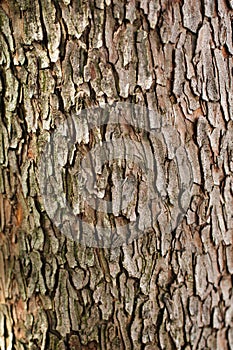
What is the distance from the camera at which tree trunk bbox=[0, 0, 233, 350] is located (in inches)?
55.9

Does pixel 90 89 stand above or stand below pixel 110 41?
below

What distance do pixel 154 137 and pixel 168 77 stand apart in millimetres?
171

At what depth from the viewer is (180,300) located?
1598mm

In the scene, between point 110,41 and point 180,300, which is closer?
point 110,41

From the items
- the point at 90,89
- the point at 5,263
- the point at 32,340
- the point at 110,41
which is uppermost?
the point at 110,41

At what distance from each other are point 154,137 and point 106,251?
0.36 meters

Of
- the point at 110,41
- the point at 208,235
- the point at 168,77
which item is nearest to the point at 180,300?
the point at 208,235

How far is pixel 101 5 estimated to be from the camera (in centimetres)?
139

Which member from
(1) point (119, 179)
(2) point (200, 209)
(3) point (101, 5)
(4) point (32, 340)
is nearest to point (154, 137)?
(1) point (119, 179)

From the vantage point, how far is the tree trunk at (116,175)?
1421mm

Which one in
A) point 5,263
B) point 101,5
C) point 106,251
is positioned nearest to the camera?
point 101,5

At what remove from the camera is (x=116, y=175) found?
1485 millimetres

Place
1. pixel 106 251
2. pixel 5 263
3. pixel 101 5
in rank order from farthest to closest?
pixel 5 263 → pixel 106 251 → pixel 101 5

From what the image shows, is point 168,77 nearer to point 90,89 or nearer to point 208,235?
point 90,89
